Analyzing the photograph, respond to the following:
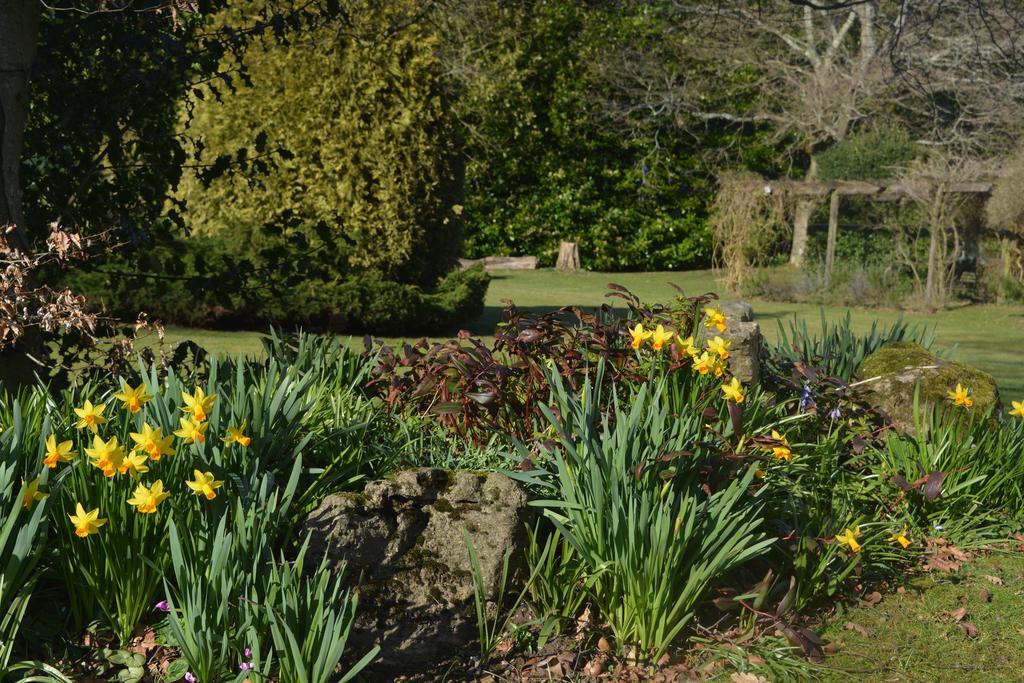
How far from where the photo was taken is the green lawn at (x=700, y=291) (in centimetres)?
995

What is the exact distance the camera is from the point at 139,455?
3.16 meters

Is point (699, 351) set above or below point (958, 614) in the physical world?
above

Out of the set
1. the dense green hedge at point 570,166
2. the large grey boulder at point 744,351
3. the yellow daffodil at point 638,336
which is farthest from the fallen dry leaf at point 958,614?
the dense green hedge at point 570,166

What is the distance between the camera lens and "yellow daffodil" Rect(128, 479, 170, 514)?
9.52ft

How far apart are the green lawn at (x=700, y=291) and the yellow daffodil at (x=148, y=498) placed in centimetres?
446

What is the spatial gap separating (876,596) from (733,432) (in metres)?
0.83

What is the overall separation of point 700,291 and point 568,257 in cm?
346

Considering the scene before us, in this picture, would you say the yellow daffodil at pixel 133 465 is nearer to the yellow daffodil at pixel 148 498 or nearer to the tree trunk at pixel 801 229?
the yellow daffodil at pixel 148 498

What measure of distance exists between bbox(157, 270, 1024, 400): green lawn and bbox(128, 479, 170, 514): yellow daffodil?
4457 mm

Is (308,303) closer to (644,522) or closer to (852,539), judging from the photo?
(852,539)

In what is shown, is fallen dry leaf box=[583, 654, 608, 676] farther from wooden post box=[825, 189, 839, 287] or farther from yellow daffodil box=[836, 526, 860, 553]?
wooden post box=[825, 189, 839, 287]

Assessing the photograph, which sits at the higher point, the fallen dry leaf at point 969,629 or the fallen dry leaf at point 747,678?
the fallen dry leaf at point 747,678

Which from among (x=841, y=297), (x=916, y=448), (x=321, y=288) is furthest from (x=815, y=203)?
(x=916, y=448)

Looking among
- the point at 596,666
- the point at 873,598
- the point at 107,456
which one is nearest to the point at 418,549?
the point at 596,666
